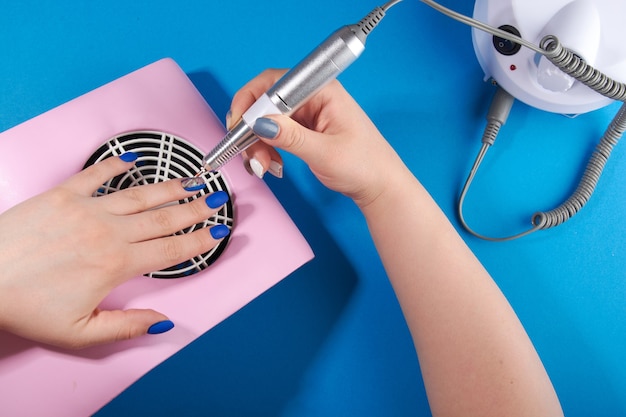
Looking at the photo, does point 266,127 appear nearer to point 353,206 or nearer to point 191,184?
point 191,184

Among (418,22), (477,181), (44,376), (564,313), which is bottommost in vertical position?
(564,313)

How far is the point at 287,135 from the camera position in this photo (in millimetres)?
509

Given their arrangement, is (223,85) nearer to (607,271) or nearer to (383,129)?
(383,129)

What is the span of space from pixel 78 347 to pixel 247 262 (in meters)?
0.21

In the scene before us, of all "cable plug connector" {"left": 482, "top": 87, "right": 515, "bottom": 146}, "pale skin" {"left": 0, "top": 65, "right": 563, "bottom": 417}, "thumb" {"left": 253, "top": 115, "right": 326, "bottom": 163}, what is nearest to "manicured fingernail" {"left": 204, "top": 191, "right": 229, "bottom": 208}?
"pale skin" {"left": 0, "top": 65, "right": 563, "bottom": 417}

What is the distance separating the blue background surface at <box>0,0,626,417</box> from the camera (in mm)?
711

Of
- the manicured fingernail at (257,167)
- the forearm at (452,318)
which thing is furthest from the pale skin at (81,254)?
the forearm at (452,318)

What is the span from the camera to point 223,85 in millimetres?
762

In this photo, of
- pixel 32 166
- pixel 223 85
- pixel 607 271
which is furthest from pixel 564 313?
pixel 32 166

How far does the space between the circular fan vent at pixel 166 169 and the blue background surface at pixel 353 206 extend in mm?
129

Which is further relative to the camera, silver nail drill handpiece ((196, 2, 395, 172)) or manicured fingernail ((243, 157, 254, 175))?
manicured fingernail ((243, 157, 254, 175))

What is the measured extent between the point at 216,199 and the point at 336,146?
158 mm

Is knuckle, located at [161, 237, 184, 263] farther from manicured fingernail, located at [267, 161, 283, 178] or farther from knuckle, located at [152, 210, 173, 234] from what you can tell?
manicured fingernail, located at [267, 161, 283, 178]

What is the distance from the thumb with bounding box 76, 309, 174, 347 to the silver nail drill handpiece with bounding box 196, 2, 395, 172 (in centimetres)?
21
